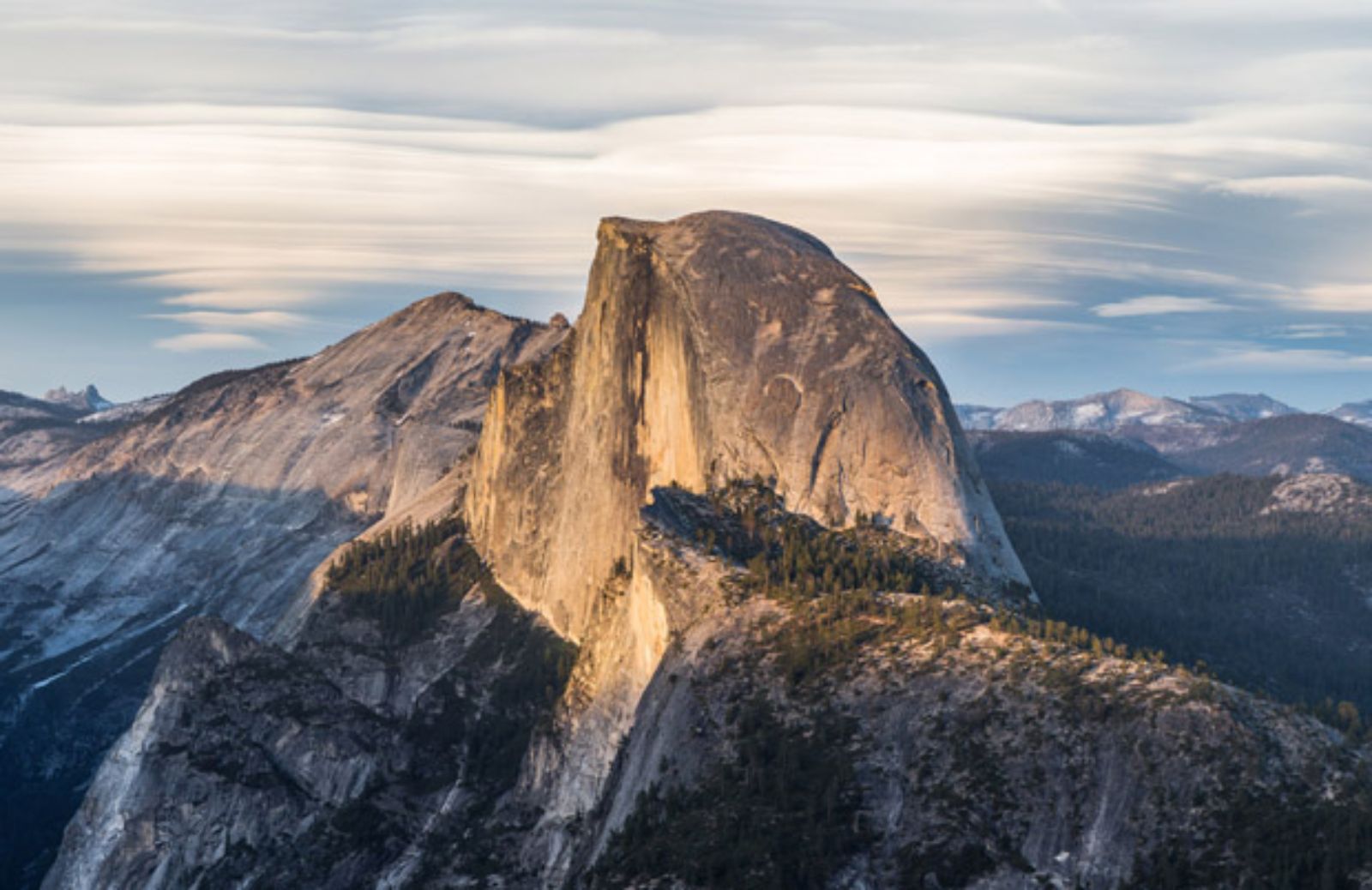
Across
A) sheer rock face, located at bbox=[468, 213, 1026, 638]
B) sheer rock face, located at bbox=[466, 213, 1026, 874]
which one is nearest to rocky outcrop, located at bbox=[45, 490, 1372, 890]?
sheer rock face, located at bbox=[466, 213, 1026, 874]

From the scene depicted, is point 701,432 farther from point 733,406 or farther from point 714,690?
point 714,690

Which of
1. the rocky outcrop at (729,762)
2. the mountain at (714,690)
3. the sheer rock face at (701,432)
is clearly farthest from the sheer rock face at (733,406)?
the rocky outcrop at (729,762)

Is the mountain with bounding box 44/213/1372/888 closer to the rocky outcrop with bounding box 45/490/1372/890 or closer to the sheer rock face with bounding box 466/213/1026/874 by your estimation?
the rocky outcrop with bounding box 45/490/1372/890

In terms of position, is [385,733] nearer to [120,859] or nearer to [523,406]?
[120,859]

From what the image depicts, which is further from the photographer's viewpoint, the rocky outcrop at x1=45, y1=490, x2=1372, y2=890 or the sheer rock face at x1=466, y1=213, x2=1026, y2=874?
the sheer rock face at x1=466, y1=213, x2=1026, y2=874

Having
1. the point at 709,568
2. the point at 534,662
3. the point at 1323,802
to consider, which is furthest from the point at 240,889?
the point at 1323,802

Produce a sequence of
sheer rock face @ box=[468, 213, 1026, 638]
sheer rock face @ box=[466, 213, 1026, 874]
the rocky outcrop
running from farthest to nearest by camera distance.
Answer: sheer rock face @ box=[468, 213, 1026, 638], sheer rock face @ box=[466, 213, 1026, 874], the rocky outcrop
